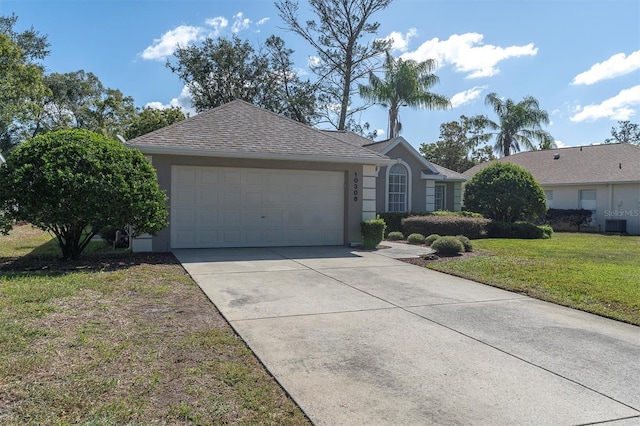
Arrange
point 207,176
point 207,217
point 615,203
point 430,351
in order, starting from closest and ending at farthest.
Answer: point 430,351, point 207,176, point 207,217, point 615,203

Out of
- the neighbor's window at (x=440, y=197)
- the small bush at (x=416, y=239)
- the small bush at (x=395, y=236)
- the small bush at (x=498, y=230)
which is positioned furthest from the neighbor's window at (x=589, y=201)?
the small bush at (x=416, y=239)

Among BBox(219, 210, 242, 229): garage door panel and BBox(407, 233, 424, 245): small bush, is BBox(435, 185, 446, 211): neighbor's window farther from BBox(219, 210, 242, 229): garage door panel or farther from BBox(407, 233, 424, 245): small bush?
BBox(219, 210, 242, 229): garage door panel

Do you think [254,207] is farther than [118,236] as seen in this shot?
No

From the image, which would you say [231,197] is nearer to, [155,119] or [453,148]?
[155,119]

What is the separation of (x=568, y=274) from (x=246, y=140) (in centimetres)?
872

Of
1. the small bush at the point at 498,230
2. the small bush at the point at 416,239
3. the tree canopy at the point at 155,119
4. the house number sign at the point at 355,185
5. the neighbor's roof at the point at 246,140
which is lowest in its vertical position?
the small bush at the point at 416,239

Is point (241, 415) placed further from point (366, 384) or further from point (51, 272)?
point (51, 272)

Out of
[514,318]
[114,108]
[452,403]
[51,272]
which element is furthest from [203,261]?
[114,108]

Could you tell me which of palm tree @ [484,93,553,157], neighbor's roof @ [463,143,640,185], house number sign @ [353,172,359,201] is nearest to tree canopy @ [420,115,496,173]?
palm tree @ [484,93,553,157]

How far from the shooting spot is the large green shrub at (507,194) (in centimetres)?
1909

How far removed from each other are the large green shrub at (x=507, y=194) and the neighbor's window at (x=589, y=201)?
19.9 ft

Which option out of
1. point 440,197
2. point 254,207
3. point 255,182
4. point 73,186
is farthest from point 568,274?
point 440,197

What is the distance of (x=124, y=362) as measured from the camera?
4.11m

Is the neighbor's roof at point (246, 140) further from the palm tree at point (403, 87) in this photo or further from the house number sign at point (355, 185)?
the palm tree at point (403, 87)
